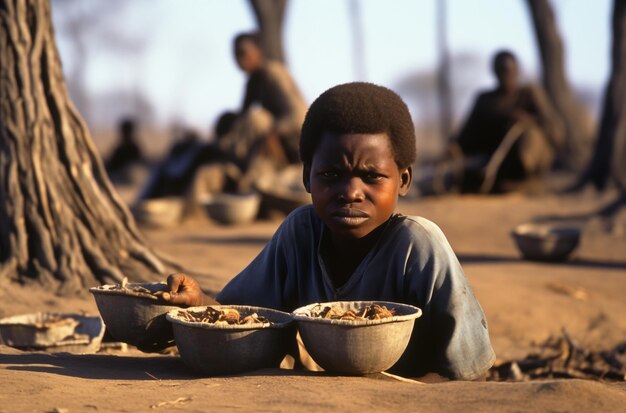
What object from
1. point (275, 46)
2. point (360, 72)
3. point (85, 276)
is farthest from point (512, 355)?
point (360, 72)

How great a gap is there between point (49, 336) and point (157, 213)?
5907 mm

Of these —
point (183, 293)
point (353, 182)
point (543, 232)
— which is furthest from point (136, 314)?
point (543, 232)

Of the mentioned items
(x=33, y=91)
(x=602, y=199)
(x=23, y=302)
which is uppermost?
(x=33, y=91)

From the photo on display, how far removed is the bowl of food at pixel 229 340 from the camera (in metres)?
3.12

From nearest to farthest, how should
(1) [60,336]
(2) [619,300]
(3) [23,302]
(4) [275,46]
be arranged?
(1) [60,336] < (3) [23,302] < (2) [619,300] < (4) [275,46]

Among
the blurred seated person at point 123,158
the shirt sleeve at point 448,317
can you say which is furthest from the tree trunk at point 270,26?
the shirt sleeve at point 448,317

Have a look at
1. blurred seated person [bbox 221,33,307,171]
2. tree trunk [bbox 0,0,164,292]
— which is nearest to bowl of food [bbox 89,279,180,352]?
tree trunk [bbox 0,0,164,292]

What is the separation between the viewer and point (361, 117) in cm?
336

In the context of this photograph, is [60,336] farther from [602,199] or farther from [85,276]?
[602,199]

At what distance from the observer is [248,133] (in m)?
10.9

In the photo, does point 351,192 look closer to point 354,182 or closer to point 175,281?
point 354,182

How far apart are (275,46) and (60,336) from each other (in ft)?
45.2

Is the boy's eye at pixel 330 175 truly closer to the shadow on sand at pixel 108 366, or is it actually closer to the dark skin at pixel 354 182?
the dark skin at pixel 354 182

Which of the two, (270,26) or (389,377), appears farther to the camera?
(270,26)
